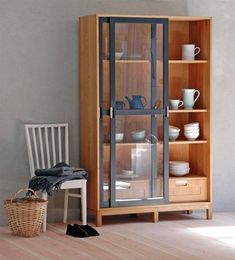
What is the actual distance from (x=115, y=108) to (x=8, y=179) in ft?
3.66

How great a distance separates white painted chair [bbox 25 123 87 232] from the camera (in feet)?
21.1

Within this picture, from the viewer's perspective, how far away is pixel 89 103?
6504mm

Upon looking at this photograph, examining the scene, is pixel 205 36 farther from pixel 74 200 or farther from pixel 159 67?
pixel 74 200

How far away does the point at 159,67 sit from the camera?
6543mm

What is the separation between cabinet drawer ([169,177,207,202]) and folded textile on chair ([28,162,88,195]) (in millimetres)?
903

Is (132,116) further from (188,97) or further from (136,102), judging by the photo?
(188,97)

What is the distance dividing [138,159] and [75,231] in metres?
0.92

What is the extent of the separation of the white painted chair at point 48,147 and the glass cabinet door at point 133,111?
1.26 feet

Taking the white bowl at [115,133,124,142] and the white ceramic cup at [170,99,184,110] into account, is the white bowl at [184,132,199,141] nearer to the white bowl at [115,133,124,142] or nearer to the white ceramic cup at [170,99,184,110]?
the white ceramic cup at [170,99,184,110]

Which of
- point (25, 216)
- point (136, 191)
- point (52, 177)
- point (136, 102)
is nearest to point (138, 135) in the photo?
point (136, 102)

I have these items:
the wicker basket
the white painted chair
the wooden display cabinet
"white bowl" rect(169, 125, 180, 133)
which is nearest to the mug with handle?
the wooden display cabinet

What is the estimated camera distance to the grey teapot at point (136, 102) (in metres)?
6.48

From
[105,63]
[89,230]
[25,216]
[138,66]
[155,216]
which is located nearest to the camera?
[25,216]

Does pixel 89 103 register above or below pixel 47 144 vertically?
above
